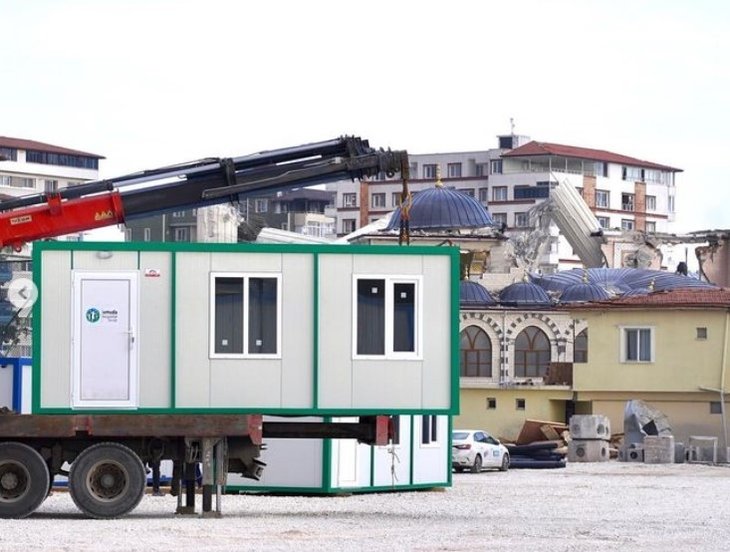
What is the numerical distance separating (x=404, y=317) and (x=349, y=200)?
168 meters

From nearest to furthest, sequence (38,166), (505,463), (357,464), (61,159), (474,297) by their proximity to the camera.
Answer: (357,464), (505,463), (474,297), (38,166), (61,159)

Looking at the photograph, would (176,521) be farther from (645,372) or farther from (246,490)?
(645,372)

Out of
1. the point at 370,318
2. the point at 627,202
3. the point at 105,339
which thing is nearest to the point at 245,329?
the point at 370,318

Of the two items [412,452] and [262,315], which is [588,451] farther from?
[262,315]

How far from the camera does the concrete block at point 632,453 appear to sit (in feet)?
213

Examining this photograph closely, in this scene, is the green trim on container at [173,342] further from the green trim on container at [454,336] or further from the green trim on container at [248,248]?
the green trim on container at [454,336]

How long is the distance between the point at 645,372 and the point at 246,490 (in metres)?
34.1

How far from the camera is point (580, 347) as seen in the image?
91125 millimetres

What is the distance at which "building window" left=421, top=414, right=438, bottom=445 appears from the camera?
1572 inches

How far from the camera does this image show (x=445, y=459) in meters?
40.8

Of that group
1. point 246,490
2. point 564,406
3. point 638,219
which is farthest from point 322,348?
point 638,219

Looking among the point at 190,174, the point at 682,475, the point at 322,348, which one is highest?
the point at 190,174

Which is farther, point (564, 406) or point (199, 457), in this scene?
point (564, 406)

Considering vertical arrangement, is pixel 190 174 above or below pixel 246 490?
above
